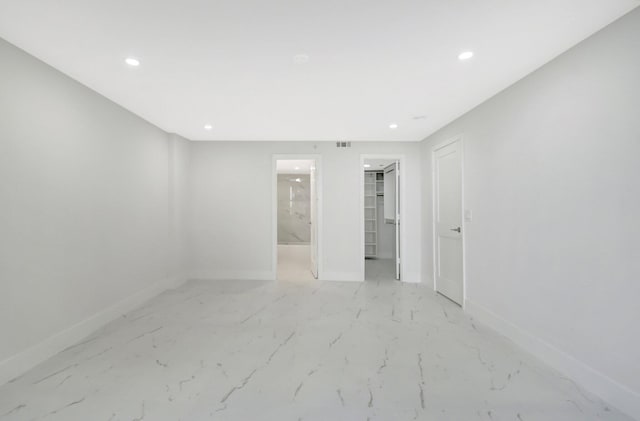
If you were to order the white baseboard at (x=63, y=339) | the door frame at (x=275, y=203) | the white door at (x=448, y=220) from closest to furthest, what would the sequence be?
the white baseboard at (x=63, y=339)
the white door at (x=448, y=220)
the door frame at (x=275, y=203)

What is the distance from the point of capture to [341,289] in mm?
4496

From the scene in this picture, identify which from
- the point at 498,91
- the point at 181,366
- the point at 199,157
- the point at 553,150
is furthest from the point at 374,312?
the point at 199,157

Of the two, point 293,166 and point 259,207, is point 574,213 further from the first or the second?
point 293,166

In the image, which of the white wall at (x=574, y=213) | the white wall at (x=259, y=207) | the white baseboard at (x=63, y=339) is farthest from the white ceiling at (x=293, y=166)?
the white wall at (x=574, y=213)

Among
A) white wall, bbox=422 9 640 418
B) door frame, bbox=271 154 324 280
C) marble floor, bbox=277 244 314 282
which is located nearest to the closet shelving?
marble floor, bbox=277 244 314 282

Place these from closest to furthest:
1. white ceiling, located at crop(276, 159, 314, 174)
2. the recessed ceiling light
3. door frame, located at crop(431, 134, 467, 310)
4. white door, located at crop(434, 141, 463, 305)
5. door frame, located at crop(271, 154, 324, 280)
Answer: the recessed ceiling light
door frame, located at crop(431, 134, 467, 310)
white door, located at crop(434, 141, 463, 305)
door frame, located at crop(271, 154, 324, 280)
white ceiling, located at crop(276, 159, 314, 174)

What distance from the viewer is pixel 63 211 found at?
259 centimetres

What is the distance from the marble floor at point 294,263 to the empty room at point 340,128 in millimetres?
1306

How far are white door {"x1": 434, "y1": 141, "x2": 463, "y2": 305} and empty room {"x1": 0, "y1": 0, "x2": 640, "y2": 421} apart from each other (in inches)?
1.6

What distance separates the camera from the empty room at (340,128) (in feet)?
5.87

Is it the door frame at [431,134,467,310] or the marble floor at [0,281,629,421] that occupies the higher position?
the door frame at [431,134,467,310]

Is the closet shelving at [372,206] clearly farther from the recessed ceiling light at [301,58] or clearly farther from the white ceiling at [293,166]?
the recessed ceiling light at [301,58]

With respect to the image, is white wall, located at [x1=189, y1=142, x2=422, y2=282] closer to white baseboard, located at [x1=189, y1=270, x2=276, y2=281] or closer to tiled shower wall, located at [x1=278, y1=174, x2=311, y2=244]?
white baseboard, located at [x1=189, y1=270, x2=276, y2=281]

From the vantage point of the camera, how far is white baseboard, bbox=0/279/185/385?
210 centimetres
